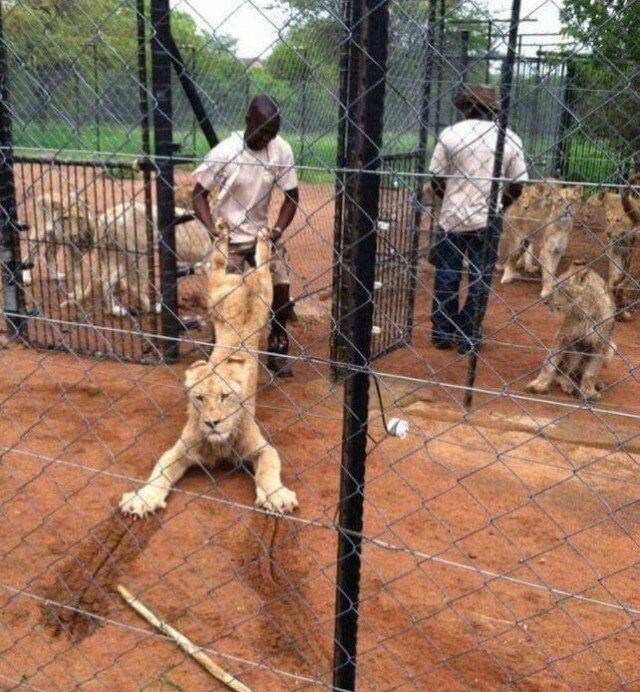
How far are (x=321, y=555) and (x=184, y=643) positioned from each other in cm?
90

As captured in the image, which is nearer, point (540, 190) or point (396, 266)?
point (396, 266)

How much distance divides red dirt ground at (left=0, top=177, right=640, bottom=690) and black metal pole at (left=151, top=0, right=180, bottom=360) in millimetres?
688

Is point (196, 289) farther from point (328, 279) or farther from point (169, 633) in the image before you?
point (169, 633)

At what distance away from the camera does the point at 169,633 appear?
10.3 ft

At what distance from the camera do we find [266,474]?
177 inches

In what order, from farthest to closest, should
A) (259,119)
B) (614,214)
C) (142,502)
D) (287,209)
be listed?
(614,214), (287,209), (259,119), (142,502)

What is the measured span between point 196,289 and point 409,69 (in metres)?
3.29

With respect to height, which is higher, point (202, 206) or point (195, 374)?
point (202, 206)

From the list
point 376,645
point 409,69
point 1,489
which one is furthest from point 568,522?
point 409,69

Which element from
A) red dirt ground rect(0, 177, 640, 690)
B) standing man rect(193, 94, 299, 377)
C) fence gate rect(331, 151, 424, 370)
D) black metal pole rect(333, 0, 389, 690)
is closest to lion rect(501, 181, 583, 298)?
fence gate rect(331, 151, 424, 370)

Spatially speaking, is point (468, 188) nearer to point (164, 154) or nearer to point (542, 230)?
point (164, 154)

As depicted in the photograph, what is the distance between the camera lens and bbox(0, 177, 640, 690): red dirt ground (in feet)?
9.89

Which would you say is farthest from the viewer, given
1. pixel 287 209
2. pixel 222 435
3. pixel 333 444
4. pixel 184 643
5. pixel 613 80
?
pixel 613 80

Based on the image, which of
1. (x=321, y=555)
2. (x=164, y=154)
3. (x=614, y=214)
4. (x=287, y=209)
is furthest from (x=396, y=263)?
(x=614, y=214)
